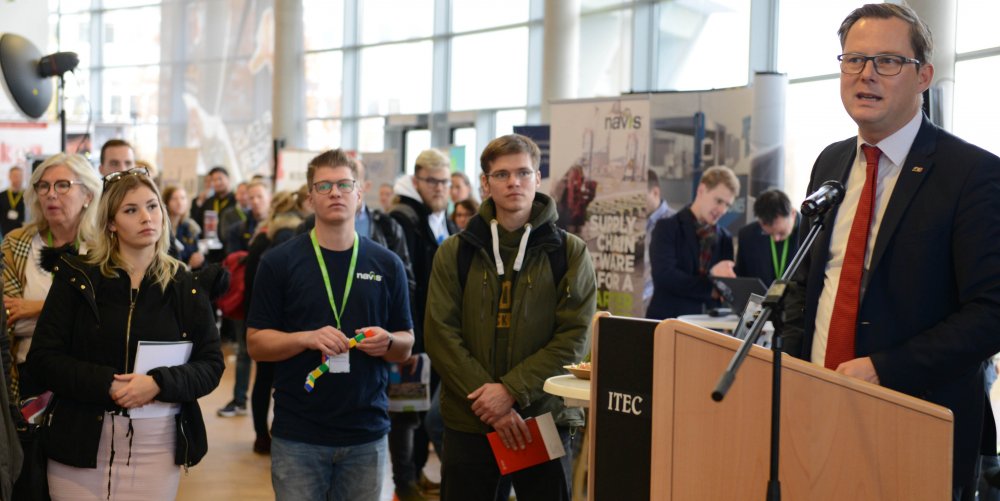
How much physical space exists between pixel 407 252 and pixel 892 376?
335 cm

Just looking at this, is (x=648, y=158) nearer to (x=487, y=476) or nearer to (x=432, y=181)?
(x=432, y=181)

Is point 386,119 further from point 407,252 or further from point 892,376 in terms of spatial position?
point 892,376

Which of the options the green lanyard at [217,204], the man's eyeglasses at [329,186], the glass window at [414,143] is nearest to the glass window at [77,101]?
the glass window at [414,143]

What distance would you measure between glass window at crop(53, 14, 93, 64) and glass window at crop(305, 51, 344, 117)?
26.3ft

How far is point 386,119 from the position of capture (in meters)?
17.2

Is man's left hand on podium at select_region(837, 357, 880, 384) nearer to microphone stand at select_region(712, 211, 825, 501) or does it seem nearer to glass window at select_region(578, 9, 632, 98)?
microphone stand at select_region(712, 211, 825, 501)

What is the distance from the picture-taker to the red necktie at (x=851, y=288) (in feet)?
7.80

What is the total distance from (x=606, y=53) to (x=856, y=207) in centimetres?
1129

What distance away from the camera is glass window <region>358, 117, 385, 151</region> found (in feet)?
57.4

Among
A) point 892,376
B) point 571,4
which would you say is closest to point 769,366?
point 892,376

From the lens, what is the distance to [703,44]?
1194cm

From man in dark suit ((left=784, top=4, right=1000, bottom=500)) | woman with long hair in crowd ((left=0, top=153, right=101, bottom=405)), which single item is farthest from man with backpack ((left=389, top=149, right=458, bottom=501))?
man in dark suit ((left=784, top=4, right=1000, bottom=500))

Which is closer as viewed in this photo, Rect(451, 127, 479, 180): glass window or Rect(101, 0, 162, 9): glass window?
Rect(451, 127, 479, 180): glass window

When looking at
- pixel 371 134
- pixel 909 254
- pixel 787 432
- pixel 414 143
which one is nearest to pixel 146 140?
pixel 371 134
